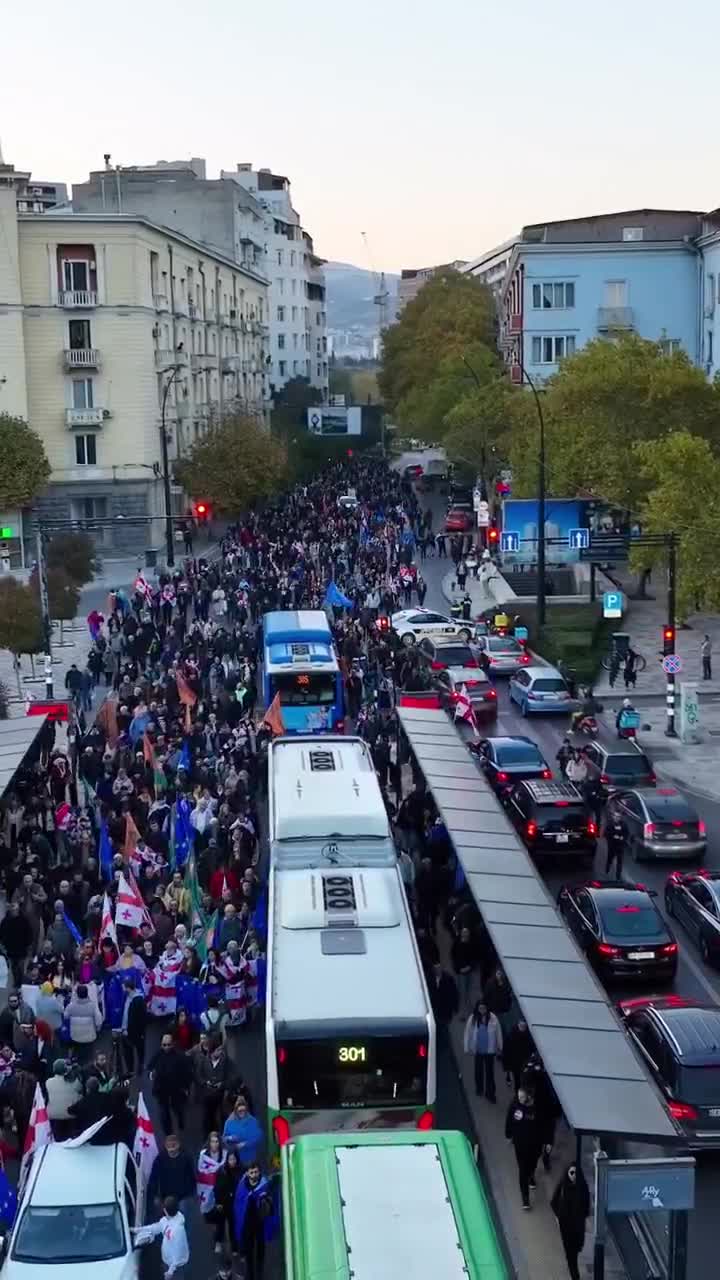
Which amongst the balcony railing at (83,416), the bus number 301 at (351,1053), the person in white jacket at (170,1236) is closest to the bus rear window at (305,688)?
the bus number 301 at (351,1053)

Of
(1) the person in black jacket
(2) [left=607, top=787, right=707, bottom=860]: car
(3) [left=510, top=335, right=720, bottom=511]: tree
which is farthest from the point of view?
(3) [left=510, top=335, right=720, bottom=511]: tree

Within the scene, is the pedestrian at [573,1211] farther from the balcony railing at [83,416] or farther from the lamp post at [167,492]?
the balcony railing at [83,416]

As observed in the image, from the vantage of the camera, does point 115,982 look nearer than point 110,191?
Yes

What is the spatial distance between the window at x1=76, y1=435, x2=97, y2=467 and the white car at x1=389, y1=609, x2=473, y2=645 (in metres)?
23.8

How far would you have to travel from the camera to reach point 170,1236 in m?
12.3

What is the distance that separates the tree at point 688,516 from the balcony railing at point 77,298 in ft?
98.7

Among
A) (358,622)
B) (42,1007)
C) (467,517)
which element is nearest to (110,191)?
(467,517)

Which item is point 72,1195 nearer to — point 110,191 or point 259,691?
point 259,691

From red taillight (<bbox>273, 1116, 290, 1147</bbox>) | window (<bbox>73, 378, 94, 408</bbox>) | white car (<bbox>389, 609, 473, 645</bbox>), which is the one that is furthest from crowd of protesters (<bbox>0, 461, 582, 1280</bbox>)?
window (<bbox>73, 378, 94, 408</bbox>)

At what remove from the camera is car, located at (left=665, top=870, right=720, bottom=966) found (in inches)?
812

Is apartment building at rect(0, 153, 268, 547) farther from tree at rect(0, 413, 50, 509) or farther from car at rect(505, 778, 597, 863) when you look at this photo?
car at rect(505, 778, 597, 863)

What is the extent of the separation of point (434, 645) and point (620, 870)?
57.2ft

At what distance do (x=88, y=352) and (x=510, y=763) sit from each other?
42632 millimetres

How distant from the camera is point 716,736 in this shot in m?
35.8
